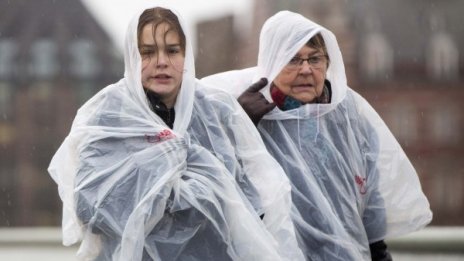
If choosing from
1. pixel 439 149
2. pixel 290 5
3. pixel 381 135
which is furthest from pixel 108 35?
pixel 381 135

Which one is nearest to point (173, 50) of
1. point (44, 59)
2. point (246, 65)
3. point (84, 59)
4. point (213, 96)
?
point (213, 96)

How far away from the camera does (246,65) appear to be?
173 feet

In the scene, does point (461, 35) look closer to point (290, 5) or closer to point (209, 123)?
point (290, 5)

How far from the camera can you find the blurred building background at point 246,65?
1930 inches

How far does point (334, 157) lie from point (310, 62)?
271mm

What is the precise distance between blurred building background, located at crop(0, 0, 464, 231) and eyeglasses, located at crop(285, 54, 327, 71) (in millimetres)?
44191

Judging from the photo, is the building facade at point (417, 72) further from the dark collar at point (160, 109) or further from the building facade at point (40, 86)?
the dark collar at point (160, 109)

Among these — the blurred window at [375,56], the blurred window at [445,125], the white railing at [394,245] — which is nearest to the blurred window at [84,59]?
the blurred window at [375,56]

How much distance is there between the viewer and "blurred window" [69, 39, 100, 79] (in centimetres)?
5994

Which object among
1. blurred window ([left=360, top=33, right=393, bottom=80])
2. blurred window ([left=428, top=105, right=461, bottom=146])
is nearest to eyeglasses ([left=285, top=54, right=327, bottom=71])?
blurred window ([left=360, top=33, right=393, bottom=80])

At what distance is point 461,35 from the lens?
4919 cm

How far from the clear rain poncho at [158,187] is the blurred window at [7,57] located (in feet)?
187

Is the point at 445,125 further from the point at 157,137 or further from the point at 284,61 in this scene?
the point at 157,137

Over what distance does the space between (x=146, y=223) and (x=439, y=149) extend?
47.5 metres
